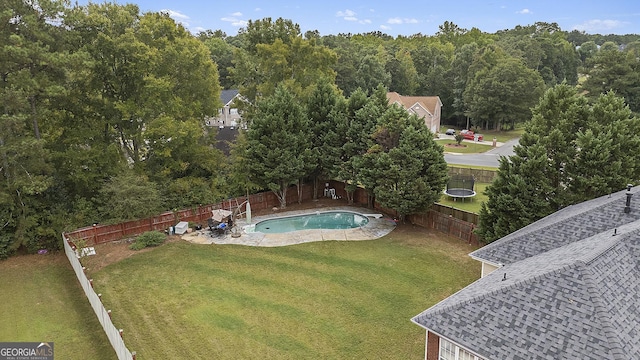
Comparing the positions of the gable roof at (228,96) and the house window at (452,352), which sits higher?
the gable roof at (228,96)

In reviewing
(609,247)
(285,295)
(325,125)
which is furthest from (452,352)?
(325,125)

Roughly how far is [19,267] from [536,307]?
23095 millimetres

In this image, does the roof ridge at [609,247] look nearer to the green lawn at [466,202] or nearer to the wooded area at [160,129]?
the wooded area at [160,129]

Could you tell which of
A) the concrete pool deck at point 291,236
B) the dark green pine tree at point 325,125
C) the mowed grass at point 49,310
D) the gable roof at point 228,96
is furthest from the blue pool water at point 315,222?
the gable roof at point 228,96

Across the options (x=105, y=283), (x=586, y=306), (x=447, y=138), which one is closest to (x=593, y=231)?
(x=586, y=306)

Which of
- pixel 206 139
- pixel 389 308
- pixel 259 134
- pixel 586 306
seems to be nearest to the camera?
pixel 586 306

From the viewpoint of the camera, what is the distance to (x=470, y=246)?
76.7 feet

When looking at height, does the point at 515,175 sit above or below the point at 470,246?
above

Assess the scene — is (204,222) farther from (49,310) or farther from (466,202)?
(466,202)

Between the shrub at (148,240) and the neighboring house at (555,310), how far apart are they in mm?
16867

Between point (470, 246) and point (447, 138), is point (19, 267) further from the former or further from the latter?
point (447, 138)

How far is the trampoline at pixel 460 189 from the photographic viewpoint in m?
31.8

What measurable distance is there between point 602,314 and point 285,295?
39.2ft

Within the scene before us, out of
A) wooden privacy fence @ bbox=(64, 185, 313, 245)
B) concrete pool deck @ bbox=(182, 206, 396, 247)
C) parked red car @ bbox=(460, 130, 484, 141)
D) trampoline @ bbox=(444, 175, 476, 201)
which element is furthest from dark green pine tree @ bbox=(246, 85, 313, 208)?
parked red car @ bbox=(460, 130, 484, 141)
